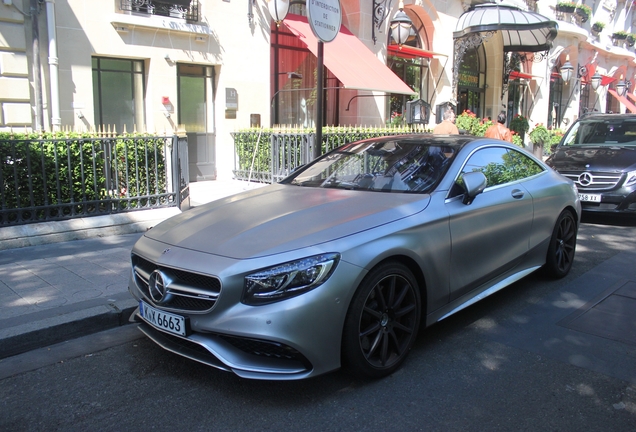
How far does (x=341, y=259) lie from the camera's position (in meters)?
3.21

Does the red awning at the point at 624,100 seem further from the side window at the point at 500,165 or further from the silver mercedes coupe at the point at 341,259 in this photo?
the silver mercedes coupe at the point at 341,259

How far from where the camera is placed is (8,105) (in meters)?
9.22

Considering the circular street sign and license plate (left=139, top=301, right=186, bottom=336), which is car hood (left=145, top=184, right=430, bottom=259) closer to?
license plate (left=139, top=301, right=186, bottom=336)

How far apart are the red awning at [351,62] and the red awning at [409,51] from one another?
217cm


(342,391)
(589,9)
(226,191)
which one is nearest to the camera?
(342,391)

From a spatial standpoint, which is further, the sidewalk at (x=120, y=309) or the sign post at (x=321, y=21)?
the sign post at (x=321, y=21)

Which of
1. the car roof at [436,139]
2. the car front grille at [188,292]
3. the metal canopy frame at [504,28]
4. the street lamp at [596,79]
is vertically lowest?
the car front grille at [188,292]

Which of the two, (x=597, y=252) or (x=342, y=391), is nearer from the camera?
(x=342, y=391)

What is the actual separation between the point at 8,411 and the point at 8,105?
7529 millimetres

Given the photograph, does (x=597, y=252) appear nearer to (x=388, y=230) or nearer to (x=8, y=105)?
(x=388, y=230)

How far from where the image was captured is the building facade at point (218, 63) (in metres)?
9.59

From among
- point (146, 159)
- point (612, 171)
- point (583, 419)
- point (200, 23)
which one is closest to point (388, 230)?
point (583, 419)

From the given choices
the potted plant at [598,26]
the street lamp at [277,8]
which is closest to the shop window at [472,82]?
the potted plant at [598,26]

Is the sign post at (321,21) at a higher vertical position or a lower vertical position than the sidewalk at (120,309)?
higher
